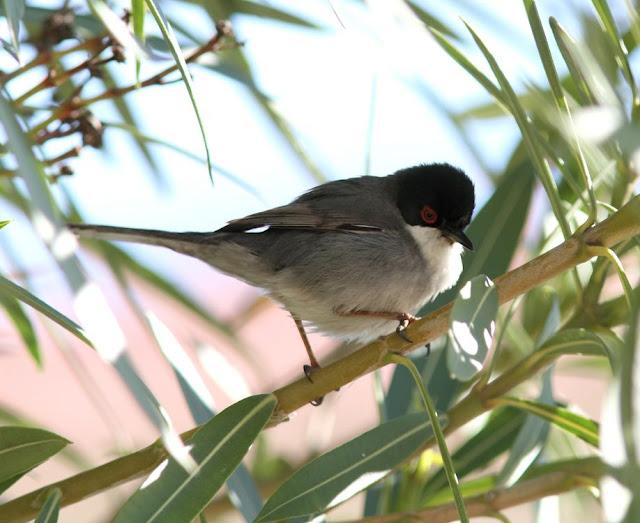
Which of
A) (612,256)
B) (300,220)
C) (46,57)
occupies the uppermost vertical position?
(46,57)

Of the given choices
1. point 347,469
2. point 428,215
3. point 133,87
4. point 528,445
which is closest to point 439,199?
point 428,215

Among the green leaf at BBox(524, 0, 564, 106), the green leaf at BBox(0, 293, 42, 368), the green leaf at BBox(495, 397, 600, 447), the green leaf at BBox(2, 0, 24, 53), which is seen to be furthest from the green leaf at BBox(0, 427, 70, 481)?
the green leaf at BBox(524, 0, 564, 106)

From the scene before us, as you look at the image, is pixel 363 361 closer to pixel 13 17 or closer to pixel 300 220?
pixel 13 17

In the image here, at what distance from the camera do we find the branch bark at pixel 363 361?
71.3 inches

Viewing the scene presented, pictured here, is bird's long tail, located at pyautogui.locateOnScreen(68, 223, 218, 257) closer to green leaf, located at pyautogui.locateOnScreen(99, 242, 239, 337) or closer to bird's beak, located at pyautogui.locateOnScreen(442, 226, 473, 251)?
green leaf, located at pyautogui.locateOnScreen(99, 242, 239, 337)

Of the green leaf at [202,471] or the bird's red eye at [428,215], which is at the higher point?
the bird's red eye at [428,215]

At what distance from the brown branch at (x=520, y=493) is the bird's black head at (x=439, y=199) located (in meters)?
1.43

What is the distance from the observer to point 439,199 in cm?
363

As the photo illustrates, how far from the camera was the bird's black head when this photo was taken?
3.59 metres

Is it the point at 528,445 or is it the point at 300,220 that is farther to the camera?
the point at 300,220

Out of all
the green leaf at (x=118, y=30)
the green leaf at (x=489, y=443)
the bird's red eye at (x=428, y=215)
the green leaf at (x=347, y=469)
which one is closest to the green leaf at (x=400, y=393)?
the green leaf at (x=489, y=443)

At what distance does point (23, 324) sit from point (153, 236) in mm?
626

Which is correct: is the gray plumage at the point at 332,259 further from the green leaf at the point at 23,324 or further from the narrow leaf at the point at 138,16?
the narrow leaf at the point at 138,16

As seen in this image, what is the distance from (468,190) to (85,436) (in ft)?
12.9
